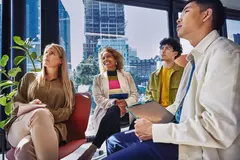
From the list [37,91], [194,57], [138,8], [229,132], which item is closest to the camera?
[229,132]

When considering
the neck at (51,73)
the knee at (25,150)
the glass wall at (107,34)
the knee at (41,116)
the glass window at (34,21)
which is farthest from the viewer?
the glass wall at (107,34)

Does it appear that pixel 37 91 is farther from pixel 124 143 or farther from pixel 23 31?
pixel 23 31

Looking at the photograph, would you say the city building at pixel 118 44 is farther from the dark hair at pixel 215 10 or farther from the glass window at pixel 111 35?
the dark hair at pixel 215 10

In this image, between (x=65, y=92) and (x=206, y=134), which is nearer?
(x=206, y=134)

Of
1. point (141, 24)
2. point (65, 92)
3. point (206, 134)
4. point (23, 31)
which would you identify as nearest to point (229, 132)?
point (206, 134)

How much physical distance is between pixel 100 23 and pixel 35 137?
7.76 ft

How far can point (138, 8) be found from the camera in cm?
354

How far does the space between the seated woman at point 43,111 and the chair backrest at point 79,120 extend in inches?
2.5

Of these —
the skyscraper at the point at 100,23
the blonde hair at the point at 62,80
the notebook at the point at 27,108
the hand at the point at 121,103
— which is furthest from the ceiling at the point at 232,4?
the notebook at the point at 27,108

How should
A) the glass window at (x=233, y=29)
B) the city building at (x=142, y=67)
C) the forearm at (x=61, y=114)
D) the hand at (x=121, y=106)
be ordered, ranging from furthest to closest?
the glass window at (x=233, y=29), the city building at (x=142, y=67), the hand at (x=121, y=106), the forearm at (x=61, y=114)

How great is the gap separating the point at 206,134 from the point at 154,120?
0.35 metres

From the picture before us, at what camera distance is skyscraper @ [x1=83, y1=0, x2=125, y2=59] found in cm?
324

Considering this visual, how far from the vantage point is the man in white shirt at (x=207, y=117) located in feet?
2.45

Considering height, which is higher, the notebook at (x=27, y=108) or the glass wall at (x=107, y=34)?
the glass wall at (x=107, y=34)
